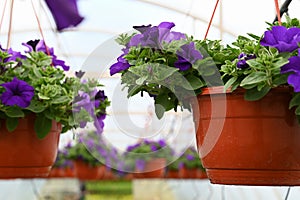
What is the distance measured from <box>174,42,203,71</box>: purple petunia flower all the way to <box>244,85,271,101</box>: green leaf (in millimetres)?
97

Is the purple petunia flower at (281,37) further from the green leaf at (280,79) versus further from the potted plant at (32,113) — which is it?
the potted plant at (32,113)

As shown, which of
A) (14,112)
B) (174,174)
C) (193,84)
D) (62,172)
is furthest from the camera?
(62,172)

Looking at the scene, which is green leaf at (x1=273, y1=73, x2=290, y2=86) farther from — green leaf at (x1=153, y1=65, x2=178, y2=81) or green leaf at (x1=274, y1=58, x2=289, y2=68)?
green leaf at (x1=153, y1=65, x2=178, y2=81)

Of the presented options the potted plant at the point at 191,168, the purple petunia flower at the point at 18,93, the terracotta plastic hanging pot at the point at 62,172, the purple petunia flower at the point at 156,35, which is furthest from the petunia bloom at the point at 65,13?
the terracotta plastic hanging pot at the point at 62,172

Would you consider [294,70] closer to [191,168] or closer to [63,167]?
[191,168]

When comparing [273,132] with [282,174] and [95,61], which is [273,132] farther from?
[95,61]

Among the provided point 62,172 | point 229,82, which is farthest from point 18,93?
point 62,172

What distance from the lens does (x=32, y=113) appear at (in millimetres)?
1255

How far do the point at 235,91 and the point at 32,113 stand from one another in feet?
1.73

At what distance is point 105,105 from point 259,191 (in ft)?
9.80

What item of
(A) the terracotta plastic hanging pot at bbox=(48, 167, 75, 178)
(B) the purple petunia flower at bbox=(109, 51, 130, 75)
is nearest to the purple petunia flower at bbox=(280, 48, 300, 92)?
(B) the purple petunia flower at bbox=(109, 51, 130, 75)

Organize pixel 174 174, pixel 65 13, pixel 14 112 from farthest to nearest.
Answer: pixel 174 174
pixel 14 112
pixel 65 13

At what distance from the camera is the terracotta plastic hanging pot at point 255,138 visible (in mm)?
881

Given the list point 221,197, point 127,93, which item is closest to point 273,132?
point 127,93
